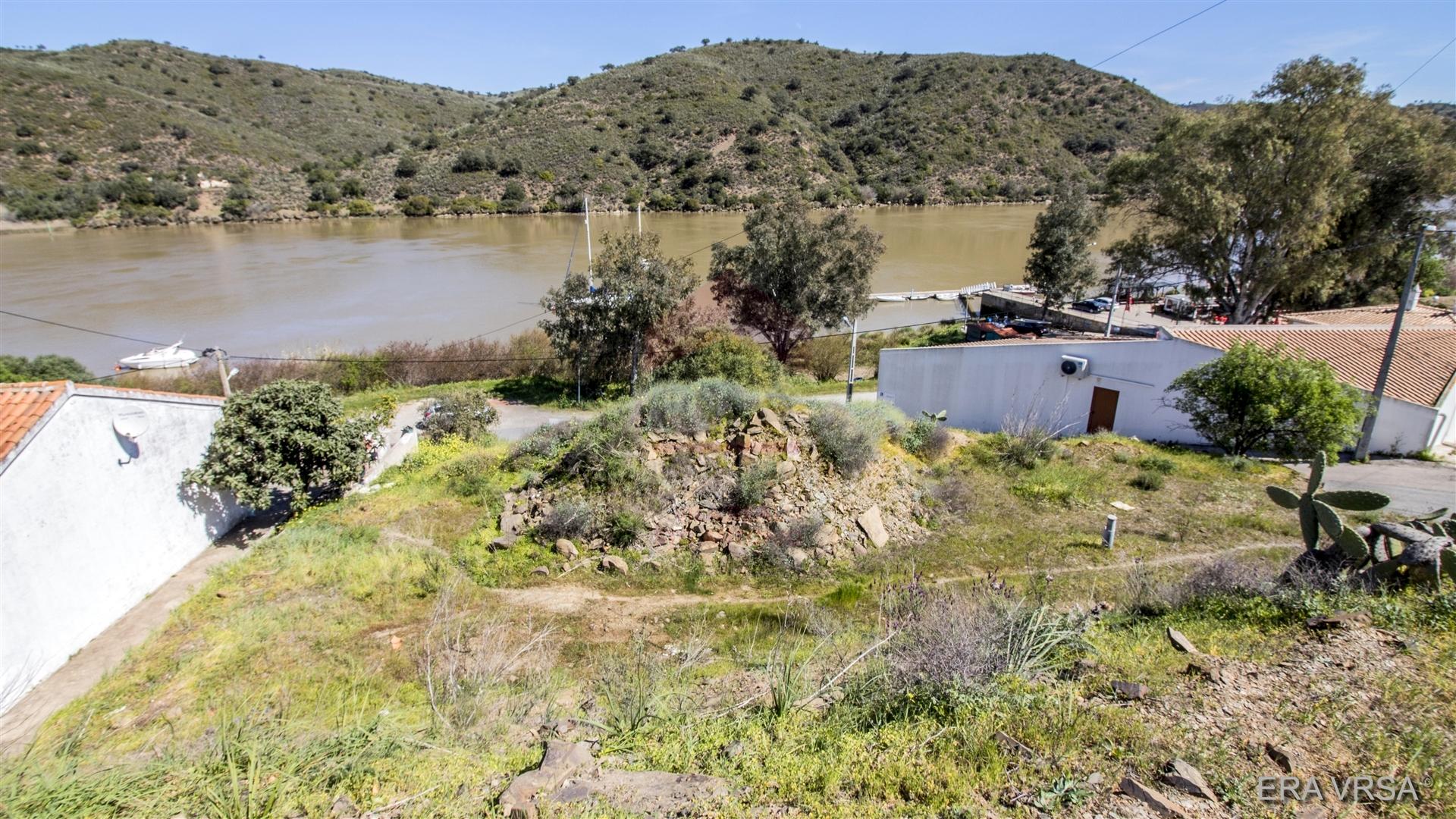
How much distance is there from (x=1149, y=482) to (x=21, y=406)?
16134mm

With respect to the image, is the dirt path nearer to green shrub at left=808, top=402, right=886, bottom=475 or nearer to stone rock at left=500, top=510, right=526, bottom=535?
stone rock at left=500, top=510, right=526, bottom=535

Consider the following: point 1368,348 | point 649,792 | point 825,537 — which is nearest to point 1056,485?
point 825,537

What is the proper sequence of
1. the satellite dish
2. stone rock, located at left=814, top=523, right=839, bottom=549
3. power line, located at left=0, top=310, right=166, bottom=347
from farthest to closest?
power line, located at left=0, top=310, right=166, bottom=347 → stone rock, located at left=814, top=523, right=839, bottom=549 → the satellite dish

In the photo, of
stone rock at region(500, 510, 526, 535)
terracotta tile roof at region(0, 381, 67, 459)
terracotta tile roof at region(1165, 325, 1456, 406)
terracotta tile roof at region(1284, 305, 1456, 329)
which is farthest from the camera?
terracotta tile roof at region(1284, 305, 1456, 329)

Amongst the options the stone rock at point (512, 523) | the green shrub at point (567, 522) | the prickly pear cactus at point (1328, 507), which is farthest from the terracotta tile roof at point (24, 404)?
the prickly pear cactus at point (1328, 507)

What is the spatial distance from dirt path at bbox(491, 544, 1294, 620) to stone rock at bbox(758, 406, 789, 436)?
339 cm

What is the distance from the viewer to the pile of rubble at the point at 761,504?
9297 millimetres

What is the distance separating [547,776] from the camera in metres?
3.71

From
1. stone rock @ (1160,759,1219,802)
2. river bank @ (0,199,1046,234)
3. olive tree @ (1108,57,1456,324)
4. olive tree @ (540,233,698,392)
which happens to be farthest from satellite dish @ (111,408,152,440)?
river bank @ (0,199,1046,234)

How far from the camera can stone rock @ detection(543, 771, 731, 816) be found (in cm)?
345

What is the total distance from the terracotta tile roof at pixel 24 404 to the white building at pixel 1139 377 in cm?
1610

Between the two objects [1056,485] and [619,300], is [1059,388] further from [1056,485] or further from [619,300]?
[619,300]

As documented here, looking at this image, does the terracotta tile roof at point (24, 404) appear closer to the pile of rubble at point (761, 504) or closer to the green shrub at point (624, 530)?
the pile of rubble at point (761, 504)

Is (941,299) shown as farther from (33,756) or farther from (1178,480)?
(33,756)
